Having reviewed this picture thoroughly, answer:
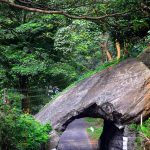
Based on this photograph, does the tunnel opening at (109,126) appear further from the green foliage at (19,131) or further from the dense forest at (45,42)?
the dense forest at (45,42)

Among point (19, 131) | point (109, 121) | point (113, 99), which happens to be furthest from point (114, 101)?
point (19, 131)

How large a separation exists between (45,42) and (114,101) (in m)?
7.73

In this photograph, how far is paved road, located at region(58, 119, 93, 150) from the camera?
59.0 ft

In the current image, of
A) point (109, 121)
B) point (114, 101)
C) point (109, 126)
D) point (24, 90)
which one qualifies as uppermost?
point (24, 90)

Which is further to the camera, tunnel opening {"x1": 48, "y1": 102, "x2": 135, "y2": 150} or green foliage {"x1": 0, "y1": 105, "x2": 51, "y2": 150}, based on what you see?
tunnel opening {"x1": 48, "y1": 102, "x2": 135, "y2": 150}

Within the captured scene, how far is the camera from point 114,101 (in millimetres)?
11508

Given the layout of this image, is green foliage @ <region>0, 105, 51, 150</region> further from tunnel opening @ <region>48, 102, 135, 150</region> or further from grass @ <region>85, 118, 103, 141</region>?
grass @ <region>85, 118, 103, 141</region>

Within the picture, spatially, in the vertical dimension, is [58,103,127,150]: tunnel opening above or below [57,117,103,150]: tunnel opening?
above

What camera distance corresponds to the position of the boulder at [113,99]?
37.0ft

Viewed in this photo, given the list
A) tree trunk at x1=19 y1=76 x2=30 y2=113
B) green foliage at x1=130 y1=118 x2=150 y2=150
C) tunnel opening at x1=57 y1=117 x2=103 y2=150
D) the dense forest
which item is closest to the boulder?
green foliage at x1=130 y1=118 x2=150 y2=150

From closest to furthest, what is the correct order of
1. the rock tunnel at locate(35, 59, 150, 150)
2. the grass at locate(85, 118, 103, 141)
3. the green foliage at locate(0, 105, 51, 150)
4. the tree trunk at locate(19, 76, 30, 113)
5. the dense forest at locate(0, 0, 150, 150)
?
the dense forest at locate(0, 0, 150, 150) < the green foliage at locate(0, 105, 51, 150) < the rock tunnel at locate(35, 59, 150, 150) < the tree trunk at locate(19, 76, 30, 113) < the grass at locate(85, 118, 103, 141)

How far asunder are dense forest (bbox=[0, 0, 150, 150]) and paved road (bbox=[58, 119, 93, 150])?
2690 mm

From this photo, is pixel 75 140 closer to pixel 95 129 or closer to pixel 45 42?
pixel 95 129

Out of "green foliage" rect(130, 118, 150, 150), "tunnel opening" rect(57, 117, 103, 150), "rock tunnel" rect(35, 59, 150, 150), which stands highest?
"rock tunnel" rect(35, 59, 150, 150)
